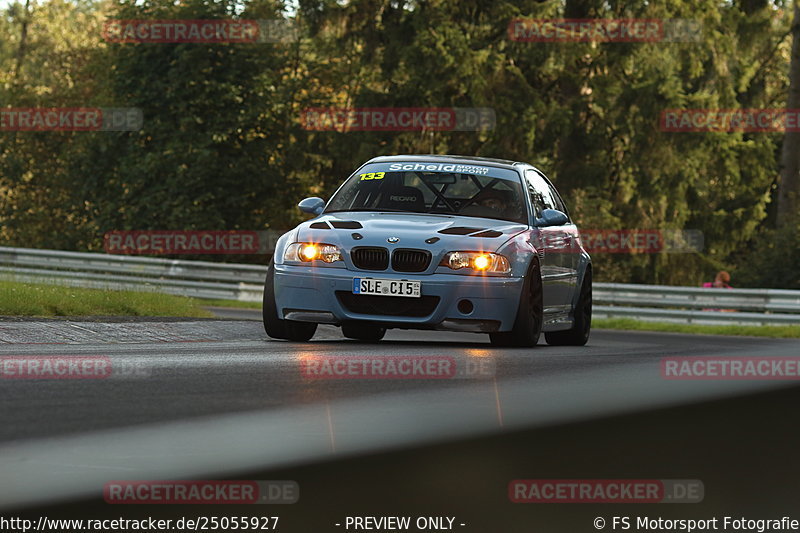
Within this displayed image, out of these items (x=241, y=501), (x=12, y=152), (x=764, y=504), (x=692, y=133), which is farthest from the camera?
(x=12, y=152)

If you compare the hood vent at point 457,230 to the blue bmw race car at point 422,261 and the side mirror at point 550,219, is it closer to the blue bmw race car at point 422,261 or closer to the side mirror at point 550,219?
the blue bmw race car at point 422,261

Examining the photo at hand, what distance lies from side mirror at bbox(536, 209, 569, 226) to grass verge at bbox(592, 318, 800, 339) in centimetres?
1369

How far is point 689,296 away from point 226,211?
17.4 meters

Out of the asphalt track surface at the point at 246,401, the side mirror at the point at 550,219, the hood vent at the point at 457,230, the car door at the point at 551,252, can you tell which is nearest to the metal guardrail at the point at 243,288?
the car door at the point at 551,252

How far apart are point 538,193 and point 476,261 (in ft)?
8.17

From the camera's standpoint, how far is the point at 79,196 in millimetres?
46562

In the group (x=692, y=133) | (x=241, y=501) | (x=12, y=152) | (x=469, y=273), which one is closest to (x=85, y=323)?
(x=469, y=273)

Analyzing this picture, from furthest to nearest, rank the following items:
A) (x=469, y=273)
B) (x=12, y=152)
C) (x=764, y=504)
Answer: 1. (x=12, y=152)
2. (x=469, y=273)
3. (x=764, y=504)

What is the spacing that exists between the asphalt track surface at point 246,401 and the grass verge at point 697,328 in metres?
13.7

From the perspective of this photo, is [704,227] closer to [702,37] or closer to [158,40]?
[702,37]

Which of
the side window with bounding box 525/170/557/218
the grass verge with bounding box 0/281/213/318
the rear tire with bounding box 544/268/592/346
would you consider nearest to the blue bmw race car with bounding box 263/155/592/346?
the side window with bounding box 525/170/557/218

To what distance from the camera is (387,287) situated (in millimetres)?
12758

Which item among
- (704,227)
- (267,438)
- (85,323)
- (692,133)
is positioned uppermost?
(267,438)

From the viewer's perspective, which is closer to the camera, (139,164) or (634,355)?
(634,355)
